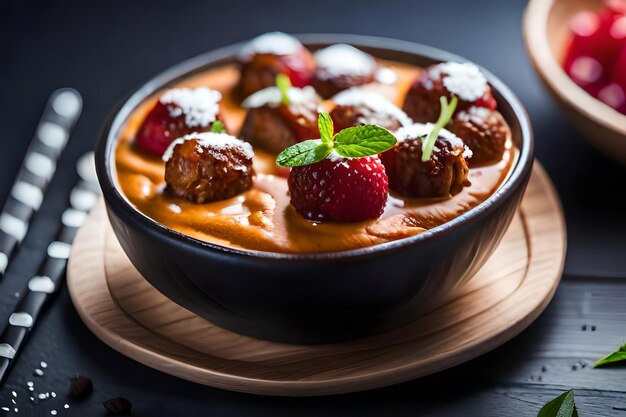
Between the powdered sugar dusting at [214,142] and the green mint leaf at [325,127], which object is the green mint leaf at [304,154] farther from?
the powdered sugar dusting at [214,142]

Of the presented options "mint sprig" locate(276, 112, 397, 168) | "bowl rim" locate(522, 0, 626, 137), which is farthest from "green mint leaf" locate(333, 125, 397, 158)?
"bowl rim" locate(522, 0, 626, 137)

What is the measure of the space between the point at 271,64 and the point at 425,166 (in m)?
0.70

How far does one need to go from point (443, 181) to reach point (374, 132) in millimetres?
203

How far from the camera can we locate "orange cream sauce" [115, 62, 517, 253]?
6.29 feet

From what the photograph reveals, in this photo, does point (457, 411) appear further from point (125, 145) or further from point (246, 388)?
point (125, 145)

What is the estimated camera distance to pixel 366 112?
222 centimetres

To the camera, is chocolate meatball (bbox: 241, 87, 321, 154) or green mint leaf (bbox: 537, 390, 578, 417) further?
chocolate meatball (bbox: 241, 87, 321, 154)

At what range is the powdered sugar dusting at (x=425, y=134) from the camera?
2043 mm

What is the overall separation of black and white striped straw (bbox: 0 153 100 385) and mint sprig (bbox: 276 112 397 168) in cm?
77

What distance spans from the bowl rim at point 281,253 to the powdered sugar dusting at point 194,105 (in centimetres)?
16

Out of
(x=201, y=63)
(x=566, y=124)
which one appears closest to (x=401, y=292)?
(x=201, y=63)

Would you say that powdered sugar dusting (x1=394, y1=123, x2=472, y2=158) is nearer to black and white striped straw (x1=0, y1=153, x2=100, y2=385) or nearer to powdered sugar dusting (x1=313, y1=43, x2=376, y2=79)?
powdered sugar dusting (x1=313, y1=43, x2=376, y2=79)

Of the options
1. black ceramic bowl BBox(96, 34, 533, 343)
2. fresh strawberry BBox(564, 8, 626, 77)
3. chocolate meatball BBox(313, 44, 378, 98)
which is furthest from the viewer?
fresh strawberry BBox(564, 8, 626, 77)

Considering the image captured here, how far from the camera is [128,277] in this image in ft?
7.57
